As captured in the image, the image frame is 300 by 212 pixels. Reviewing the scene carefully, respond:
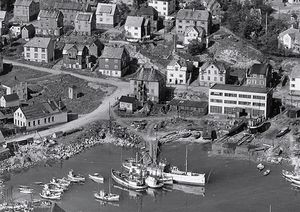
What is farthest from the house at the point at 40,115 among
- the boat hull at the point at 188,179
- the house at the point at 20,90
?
the boat hull at the point at 188,179

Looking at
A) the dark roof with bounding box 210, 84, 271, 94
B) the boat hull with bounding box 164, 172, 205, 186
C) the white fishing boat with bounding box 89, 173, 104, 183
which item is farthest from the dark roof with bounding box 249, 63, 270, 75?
the white fishing boat with bounding box 89, 173, 104, 183

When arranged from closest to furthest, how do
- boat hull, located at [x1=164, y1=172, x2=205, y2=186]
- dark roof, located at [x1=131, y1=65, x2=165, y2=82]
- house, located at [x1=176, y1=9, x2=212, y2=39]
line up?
boat hull, located at [x1=164, y1=172, x2=205, y2=186] → dark roof, located at [x1=131, y1=65, x2=165, y2=82] → house, located at [x1=176, y1=9, x2=212, y2=39]

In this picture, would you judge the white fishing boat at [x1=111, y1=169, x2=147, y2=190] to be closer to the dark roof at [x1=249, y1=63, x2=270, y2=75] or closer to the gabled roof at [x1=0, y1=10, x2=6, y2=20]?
the dark roof at [x1=249, y1=63, x2=270, y2=75]

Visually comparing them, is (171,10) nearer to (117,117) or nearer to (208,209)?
(117,117)

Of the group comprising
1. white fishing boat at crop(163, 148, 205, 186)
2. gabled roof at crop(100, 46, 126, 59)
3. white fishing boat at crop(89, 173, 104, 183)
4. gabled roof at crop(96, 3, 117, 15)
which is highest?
gabled roof at crop(96, 3, 117, 15)

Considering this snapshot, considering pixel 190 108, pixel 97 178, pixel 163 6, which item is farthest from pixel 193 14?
pixel 97 178

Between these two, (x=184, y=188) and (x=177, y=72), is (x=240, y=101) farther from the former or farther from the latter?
(x=184, y=188)
